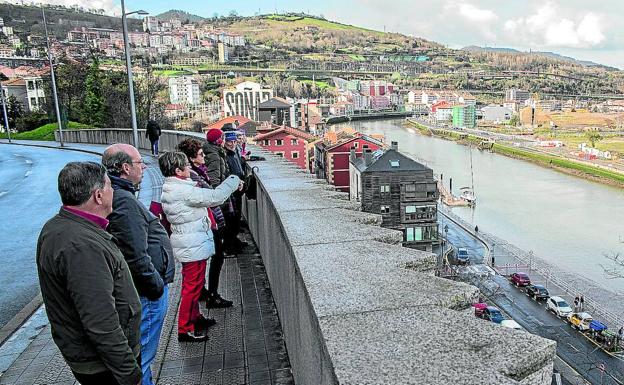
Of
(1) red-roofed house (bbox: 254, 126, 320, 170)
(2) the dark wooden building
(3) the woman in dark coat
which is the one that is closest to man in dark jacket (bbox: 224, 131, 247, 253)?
(3) the woman in dark coat

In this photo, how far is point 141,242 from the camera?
1877 millimetres

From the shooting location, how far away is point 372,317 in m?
1.38

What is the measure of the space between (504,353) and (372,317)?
355 mm

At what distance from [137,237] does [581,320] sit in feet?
55.1

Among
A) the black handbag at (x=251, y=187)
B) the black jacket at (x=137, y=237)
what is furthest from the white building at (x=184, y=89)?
the black jacket at (x=137, y=237)

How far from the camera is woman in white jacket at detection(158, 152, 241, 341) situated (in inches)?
102

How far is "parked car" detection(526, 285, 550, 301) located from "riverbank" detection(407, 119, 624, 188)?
91.9 ft

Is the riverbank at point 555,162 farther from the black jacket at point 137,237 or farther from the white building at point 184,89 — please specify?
the black jacket at point 137,237

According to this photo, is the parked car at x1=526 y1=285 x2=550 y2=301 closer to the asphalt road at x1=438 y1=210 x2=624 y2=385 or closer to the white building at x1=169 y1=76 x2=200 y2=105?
the asphalt road at x1=438 y1=210 x2=624 y2=385

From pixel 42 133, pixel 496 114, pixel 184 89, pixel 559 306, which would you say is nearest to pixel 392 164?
pixel 559 306

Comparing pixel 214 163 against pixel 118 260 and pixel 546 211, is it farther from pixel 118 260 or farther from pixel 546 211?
pixel 546 211

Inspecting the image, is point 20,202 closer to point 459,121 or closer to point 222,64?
point 459,121

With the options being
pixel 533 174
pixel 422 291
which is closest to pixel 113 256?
pixel 422 291

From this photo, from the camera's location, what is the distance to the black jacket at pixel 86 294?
4.78 feet
